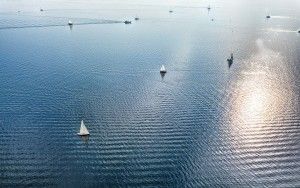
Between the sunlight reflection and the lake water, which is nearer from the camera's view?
the lake water

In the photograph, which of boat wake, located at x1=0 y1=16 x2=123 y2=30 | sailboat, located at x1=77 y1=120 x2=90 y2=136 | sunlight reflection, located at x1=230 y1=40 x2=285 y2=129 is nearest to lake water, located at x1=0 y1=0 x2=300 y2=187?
sunlight reflection, located at x1=230 y1=40 x2=285 y2=129

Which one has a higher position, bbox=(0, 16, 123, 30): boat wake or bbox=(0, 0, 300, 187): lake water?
bbox=(0, 16, 123, 30): boat wake

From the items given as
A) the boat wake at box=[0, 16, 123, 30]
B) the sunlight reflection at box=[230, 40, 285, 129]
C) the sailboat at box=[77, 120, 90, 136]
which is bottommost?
the sailboat at box=[77, 120, 90, 136]

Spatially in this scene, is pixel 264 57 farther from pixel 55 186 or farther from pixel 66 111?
pixel 55 186

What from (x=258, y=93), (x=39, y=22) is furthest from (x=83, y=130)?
(x=39, y=22)

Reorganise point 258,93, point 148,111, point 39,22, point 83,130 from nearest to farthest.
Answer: point 83,130
point 148,111
point 258,93
point 39,22

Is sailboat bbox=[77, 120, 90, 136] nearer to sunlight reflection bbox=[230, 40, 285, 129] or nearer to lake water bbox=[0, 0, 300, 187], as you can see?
lake water bbox=[0, 0, 300, 187]

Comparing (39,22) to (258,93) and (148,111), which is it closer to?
(148,111)

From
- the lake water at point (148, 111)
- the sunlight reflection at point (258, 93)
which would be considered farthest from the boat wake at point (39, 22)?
the sunlight reflection at point (258, 93)

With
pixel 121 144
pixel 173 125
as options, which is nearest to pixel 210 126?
pixel 173 125
